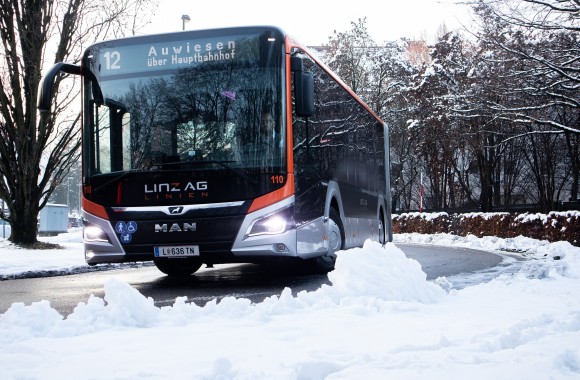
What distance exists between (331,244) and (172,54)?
3807 millimetres

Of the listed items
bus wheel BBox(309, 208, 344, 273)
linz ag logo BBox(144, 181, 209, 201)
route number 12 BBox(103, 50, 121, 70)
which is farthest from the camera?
bus wheel BBox(309, 208, 344, 273)

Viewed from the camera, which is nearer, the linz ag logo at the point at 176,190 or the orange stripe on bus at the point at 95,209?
the linz ag logo at the point at 176,190

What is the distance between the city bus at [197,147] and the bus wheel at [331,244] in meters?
0.99

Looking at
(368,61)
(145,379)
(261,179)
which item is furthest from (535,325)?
(368,61)

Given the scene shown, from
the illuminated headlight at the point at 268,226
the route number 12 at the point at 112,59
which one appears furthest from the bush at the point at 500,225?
the route number 12 at the point at 112,59

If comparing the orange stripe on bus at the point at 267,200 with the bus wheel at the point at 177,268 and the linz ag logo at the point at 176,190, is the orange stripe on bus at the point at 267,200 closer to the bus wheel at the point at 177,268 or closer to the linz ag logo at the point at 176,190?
the linz ag logo at the point at 176,190

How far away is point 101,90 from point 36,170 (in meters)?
12.0

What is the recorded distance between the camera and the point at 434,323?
16.3 feet

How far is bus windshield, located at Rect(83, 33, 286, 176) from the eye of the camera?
28.6 ft

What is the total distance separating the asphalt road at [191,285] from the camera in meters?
8.06

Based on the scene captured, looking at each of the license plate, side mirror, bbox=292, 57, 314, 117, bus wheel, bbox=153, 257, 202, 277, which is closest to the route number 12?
side mirror, bbox=292, 57, 314, 117

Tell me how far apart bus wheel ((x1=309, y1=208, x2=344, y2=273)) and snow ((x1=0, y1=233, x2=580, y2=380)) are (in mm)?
3791

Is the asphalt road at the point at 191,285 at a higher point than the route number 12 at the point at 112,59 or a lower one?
lower

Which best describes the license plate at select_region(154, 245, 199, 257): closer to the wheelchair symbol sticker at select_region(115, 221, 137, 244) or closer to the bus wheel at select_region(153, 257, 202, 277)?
the wheelchair symbol sticker at select_region(115, 221, 137, 244)
